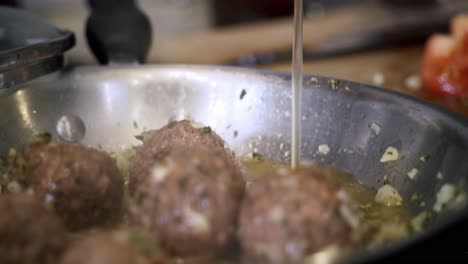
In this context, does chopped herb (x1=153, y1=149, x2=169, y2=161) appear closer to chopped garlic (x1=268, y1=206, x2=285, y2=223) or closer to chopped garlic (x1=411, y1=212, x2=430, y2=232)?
chopped garlic (x1=268, y1=206, x2=285, y2=223)

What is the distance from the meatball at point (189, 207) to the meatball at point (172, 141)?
0.61ft

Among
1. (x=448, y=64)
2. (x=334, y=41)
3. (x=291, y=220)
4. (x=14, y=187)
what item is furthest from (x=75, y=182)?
(x=334, y=41)

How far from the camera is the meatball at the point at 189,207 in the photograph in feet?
2.44

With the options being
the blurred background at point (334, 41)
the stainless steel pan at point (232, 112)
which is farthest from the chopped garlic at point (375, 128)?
the blurred background at point (334, 41)

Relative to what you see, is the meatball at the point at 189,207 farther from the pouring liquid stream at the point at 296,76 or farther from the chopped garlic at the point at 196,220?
the pouring liquid stream at the point at 296,76

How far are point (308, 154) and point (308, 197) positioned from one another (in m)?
0.45

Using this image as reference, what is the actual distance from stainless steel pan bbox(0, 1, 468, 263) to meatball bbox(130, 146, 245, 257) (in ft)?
1.20

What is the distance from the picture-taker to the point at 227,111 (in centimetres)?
125

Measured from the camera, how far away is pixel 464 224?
27.1 inches

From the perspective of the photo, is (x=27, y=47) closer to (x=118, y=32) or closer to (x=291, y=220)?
(x=118, y=32)

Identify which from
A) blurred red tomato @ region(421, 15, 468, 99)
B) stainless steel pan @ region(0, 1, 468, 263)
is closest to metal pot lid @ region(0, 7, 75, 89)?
stainless steel pan @ region(0, 1, 468, 263)

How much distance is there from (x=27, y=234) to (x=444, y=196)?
515 mm

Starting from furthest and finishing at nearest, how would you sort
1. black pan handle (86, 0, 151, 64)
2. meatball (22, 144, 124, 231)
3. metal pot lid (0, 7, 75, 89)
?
1. black pan handle (86, 0, 151, 64)
2. metal pot lid (0, 7, 75, 89)
3. meatball (22, 144, 124, 231)

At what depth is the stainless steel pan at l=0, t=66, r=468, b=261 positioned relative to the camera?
1092 mm
